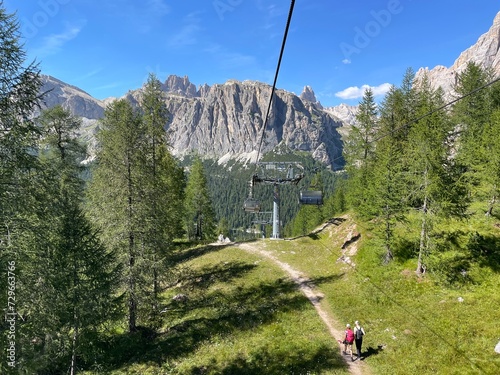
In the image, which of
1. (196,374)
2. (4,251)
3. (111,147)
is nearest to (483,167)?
(196,374)

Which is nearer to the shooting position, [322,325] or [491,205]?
[322,325]

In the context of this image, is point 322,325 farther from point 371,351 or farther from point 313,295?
point 313,295

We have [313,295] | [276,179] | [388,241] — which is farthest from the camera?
[276,179]

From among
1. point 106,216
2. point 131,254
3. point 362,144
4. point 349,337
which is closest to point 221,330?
point 131,254

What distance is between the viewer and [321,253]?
32.1m

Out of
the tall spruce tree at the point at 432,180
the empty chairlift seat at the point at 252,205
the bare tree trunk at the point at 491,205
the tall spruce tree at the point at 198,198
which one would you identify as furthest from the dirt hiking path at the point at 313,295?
the bare tree trunk at the point at 491,205

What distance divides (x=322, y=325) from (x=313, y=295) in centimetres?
419

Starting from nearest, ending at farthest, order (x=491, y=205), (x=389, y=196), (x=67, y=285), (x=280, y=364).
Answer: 1. (x=67, y=285)
2. (x=280, y=364)
3. (x=389, y=196)
4. (x=491, y=205)

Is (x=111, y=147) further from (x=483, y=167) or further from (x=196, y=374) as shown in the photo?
(x=483, y=167)

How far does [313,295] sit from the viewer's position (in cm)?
2320

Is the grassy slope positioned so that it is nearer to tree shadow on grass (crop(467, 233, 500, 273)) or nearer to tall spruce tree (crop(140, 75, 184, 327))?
tree shadow on grass (crop(467, 233, 500, 273))

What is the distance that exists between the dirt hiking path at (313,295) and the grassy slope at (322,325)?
1.50 ft

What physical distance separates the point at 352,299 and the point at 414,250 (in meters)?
7.16

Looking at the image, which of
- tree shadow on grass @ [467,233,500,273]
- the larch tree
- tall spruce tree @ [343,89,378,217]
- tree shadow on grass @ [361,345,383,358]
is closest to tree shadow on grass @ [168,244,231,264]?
tall spruce tree @ [343,89,378,217]
